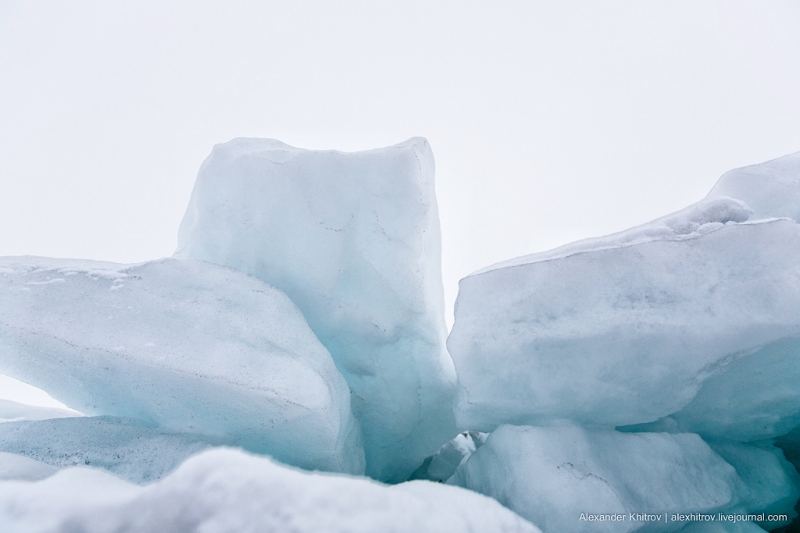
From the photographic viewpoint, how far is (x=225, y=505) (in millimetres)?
819

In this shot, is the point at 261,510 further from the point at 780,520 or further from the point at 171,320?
the point at 780,520

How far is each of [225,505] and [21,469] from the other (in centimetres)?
70

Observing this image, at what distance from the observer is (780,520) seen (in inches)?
89.7

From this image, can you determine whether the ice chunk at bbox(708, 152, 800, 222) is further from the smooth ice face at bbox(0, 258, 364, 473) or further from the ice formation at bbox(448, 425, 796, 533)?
the smooth ice face at bbox(0, 258, 364, 473)

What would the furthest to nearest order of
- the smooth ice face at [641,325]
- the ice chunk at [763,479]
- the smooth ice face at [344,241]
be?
the smooth ice face at [344,241], the ice chunk at [763,479], the smooth ice face at [641,325]

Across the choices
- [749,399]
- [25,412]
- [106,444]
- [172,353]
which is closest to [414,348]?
[172,353]

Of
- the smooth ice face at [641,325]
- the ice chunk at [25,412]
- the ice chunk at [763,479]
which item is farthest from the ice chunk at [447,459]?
the ice chunk at [25,412]

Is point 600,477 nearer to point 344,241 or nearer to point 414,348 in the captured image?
point 414,348

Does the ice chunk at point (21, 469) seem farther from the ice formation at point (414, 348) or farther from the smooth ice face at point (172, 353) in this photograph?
the smooth ice face at point (172, 353)

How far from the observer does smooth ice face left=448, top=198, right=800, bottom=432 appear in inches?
66.7

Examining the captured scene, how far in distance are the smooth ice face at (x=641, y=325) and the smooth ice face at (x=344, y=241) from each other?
1.24 feet

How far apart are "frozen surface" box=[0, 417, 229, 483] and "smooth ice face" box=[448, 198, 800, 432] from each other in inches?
49.2

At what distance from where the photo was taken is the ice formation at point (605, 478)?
5.35 feet

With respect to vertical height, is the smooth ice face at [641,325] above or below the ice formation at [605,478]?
above
